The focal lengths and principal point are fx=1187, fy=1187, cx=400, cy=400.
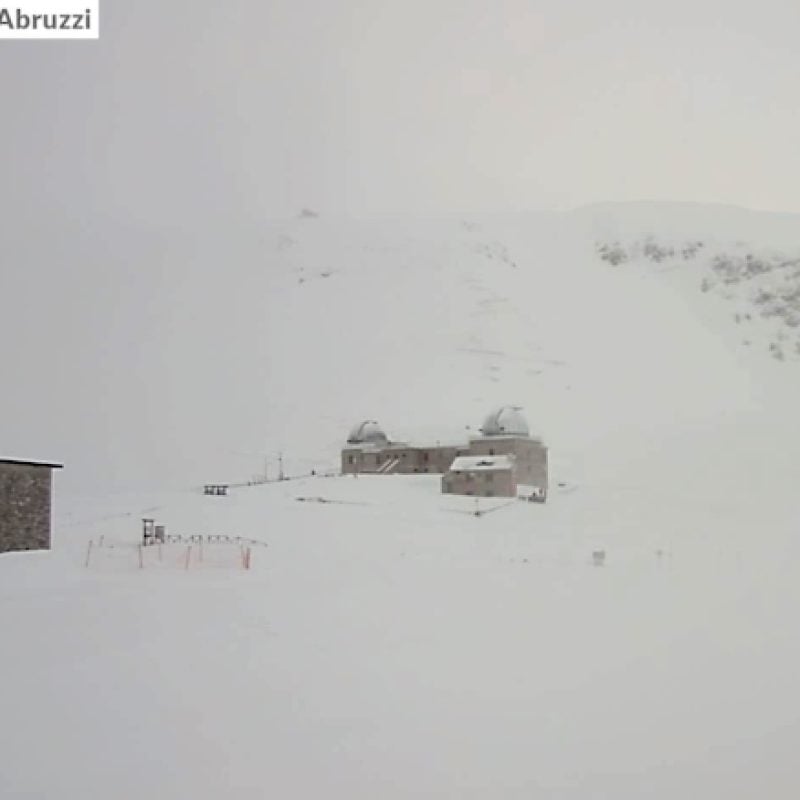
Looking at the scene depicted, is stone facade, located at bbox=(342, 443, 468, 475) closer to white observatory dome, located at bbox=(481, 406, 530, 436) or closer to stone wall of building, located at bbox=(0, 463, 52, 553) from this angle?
white observatory dome, located at bbox=(481, 406, 530, 436)

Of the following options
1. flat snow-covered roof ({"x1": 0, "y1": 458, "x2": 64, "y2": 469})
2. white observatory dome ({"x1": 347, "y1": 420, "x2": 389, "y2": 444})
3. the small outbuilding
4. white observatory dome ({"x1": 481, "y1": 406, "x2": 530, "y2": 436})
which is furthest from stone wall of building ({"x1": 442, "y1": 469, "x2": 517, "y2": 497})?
flat snow-covered roof ({"x1": 0, "y1": 458, "x2": 64, "y2": 469})

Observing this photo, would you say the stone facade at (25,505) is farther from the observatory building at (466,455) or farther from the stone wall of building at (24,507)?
the observatory building at (466,455)

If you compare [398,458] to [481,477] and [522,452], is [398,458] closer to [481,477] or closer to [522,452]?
[481,477]

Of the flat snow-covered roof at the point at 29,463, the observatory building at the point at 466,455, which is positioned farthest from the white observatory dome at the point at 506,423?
the flat snow-covered roof at the point at 29,463

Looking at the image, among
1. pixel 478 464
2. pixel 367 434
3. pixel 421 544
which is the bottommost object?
pixel 421 544

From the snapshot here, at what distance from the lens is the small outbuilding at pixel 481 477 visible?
12.1 ft

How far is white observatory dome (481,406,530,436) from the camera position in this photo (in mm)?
3762

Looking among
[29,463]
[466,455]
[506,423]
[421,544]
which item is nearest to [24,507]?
[29,463]

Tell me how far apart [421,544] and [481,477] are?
286mm

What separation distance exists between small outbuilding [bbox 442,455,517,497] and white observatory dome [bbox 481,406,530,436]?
0.30ft

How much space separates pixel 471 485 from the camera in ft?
12.2

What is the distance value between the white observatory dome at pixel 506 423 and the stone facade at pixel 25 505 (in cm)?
136

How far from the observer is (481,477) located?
3705mm

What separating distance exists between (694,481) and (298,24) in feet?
6.46
